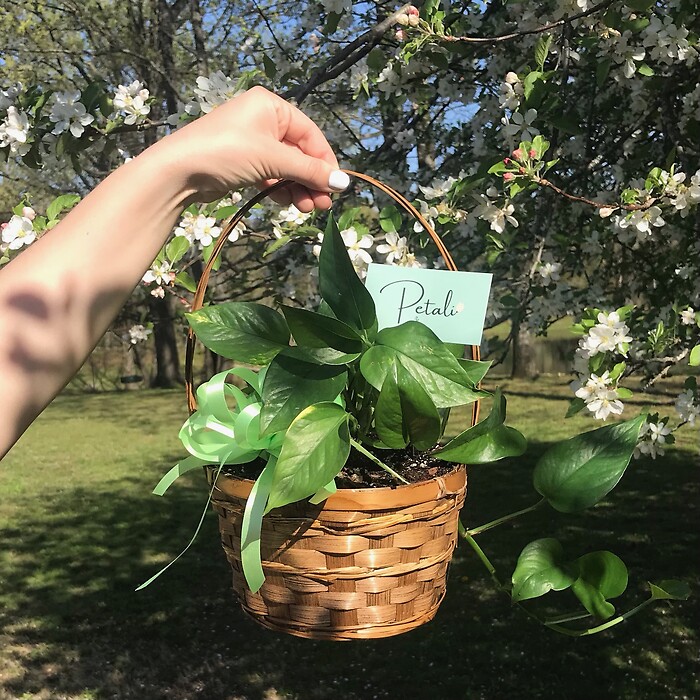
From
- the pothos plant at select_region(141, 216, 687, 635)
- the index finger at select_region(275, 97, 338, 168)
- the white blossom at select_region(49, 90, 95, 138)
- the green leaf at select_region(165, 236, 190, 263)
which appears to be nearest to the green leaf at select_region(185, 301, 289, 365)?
the pothos plant at select_region(141, 216, 687, 635)

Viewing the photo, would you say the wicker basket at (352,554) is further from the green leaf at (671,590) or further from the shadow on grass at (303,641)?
the shadow on grass at (303,641)

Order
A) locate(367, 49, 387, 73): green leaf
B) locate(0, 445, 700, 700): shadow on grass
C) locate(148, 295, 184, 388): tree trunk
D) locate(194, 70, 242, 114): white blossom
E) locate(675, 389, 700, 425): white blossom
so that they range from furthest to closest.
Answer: locate(148, 295, 184, 388): tree trunk < locate(0, 445, 700, 700): shadow on grass < locate(367, 49, 387, 73): green leaf < locate(675, 389, 700, 425): white blossom < locate(194, 70, 242, 114): white blossom

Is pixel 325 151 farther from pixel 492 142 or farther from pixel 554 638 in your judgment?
pixel 554 638

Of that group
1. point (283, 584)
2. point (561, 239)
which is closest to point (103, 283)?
point (283, 584)

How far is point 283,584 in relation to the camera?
3.23 feet

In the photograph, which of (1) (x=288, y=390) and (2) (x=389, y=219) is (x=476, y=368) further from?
(2) (x=389, y=219)

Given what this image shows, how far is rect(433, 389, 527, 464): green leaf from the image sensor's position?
0.93m

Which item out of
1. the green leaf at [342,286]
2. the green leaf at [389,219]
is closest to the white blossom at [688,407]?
the green leaf at [389,219]

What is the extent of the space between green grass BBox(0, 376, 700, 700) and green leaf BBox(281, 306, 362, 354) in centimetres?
236

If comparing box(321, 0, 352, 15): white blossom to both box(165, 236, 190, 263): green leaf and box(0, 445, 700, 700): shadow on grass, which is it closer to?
box(165, 236, 190, 263): green leaf

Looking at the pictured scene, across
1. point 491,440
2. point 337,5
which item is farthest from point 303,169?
point 337,5

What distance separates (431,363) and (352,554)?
27cm

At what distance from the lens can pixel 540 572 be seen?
90 centimetres

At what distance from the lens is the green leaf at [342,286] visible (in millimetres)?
940
